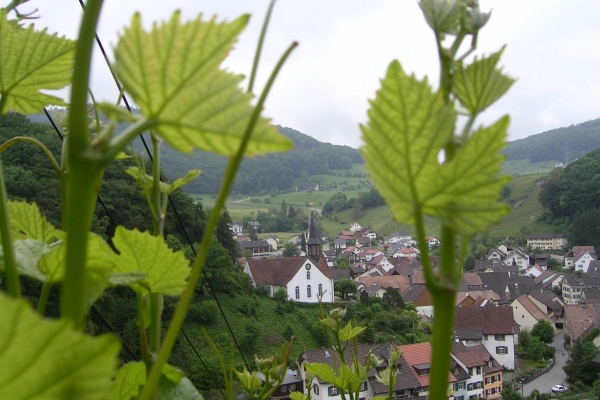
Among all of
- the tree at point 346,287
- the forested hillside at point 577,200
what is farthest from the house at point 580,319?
the forested hillside at point 577,200

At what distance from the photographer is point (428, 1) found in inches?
6.4

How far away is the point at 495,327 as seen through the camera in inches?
462

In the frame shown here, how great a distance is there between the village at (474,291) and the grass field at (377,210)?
1.68 m

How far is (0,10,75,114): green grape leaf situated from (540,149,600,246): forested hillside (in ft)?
73.3

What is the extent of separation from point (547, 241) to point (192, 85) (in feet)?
78.6

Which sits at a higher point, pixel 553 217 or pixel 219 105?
pixel 219 105

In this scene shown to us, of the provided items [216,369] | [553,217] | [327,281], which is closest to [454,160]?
[216,369]

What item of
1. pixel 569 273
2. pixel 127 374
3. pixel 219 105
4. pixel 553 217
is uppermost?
pixel 219 105

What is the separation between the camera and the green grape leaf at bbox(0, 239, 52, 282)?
0.16 metres

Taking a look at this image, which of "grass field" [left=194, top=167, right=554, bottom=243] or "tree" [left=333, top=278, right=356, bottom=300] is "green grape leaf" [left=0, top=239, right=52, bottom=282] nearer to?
"tree" [left=333, top=278, right=356, bottom=300]

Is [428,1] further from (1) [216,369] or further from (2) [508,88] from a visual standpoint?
(1) [216,369]

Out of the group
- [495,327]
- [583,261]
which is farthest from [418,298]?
[583,261]

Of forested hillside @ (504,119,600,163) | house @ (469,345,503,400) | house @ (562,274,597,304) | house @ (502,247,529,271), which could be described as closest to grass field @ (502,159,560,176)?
forested hillside @ (504,119,600,163)

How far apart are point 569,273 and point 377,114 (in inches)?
823
